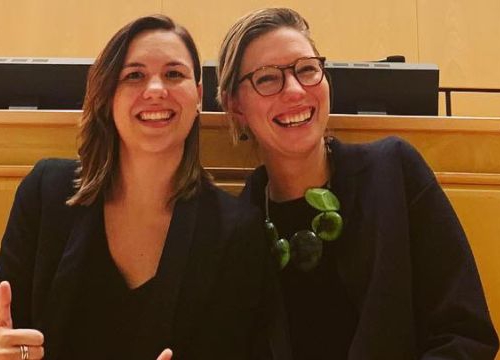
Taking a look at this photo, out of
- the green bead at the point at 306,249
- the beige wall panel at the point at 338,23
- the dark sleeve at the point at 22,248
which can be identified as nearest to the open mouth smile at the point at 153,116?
the dark sleeve at the point at 22,248

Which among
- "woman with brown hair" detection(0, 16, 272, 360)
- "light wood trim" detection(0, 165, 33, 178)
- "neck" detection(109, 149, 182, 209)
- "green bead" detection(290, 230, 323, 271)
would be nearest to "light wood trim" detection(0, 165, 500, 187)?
"light wood trim" detection(0, 165, 33, 178)

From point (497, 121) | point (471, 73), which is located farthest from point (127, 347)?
point (471, 73)

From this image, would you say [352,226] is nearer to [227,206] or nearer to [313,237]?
[313,237]

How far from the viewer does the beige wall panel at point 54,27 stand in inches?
105

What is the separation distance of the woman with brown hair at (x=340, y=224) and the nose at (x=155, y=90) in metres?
0.16

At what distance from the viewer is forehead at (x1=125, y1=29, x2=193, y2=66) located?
115 centimetres

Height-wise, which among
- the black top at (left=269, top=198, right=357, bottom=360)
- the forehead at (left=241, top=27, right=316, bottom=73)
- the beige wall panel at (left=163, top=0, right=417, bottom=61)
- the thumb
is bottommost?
the black top at (left=269, top=198, right=357, bottom=360)

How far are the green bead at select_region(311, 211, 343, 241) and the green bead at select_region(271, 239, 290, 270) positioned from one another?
0.20 ft

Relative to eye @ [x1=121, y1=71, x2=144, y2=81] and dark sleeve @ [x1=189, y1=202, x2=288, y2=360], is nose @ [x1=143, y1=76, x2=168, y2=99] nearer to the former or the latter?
eye @ [x1=121, y1=71, x2=144, y2=81]

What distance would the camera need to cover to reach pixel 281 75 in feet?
3.91

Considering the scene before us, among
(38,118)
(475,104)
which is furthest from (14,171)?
(475,104)

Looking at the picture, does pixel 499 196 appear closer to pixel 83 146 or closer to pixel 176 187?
pixel 176 187

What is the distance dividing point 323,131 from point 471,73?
1.74 m

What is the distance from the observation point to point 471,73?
268 cm
